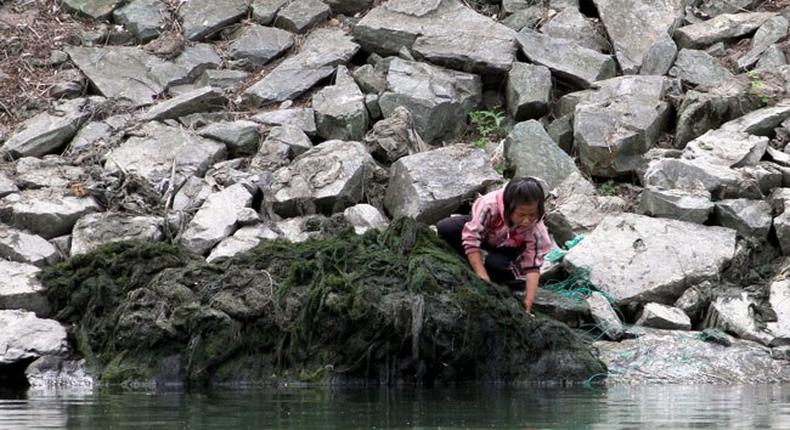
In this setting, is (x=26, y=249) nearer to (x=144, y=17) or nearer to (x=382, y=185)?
(x=382, y=185)

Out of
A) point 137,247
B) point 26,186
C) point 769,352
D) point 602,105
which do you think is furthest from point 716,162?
point 26,186

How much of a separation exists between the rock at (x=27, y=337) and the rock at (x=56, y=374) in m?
0.08

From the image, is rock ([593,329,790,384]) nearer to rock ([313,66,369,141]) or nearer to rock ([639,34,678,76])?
rock ([313,66,369,141])

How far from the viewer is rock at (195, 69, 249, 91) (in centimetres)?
1390

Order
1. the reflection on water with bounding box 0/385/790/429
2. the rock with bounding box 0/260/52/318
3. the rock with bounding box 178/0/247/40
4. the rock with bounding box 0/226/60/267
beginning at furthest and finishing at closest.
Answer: the rock with bounding box 178/0/247/40, the rock with bounding box 0/226/60/267, the rock with bounding box 0/260/52/318, the reflection on water with bounding box 0/385/790/429

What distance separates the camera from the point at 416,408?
25.1ft

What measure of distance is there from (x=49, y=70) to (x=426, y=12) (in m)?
3.95

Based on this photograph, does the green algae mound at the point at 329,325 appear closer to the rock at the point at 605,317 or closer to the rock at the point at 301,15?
the rock at the point at 605,317

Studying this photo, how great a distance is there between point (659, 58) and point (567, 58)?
0.90m

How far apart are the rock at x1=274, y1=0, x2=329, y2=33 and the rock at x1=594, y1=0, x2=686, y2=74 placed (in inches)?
117

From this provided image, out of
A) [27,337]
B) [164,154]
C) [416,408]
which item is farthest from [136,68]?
[416,408]

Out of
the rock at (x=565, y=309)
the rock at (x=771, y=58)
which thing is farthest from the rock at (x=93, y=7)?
the rock at (x=565, y=309)

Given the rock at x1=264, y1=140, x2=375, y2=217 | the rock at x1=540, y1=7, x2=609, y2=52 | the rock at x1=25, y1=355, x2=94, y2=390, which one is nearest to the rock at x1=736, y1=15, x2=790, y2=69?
the rock at x1=540, y1=7, x2=609, y2=52

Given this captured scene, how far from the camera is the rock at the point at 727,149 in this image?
11.6m
